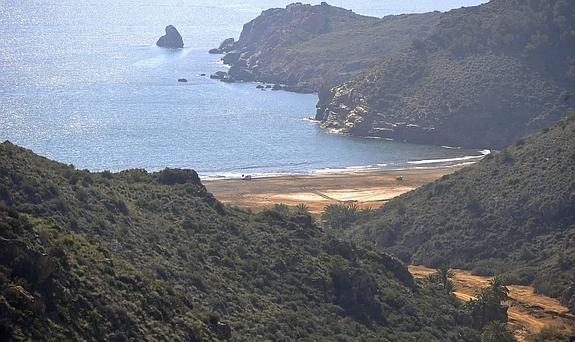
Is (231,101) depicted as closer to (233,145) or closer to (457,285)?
(233,145)

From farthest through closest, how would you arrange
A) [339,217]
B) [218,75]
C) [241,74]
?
1. [241,74]
2. [218,75]
3. [339,217]

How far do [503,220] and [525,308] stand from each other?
1151 centimetres

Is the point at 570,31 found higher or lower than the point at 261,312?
higher

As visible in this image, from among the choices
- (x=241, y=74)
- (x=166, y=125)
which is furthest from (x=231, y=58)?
(x=166, y=125)

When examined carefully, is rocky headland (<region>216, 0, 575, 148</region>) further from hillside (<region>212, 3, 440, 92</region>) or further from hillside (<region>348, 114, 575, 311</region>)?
hillside (<region>348, 114, 575, 311</region>)

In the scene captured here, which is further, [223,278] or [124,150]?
[124,150]

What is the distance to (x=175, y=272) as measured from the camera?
37.6 metres

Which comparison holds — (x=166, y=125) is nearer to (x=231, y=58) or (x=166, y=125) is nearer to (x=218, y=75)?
(x=218, y=75)

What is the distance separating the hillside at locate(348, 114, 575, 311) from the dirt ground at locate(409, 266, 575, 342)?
1.08m

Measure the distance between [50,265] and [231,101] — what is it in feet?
376

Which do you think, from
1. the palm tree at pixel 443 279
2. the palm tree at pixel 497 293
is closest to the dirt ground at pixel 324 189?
the palm tree at pixel 443 279

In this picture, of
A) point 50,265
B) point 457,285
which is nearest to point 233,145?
point 457,285

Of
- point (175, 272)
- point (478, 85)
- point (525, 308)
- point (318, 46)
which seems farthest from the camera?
point (318, 46)

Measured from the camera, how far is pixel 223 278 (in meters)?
40.0
